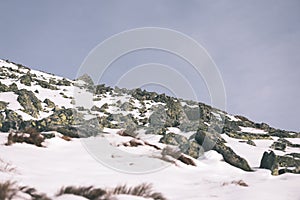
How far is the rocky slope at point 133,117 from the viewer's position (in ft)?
72.0

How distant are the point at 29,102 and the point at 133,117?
1003 centimetres

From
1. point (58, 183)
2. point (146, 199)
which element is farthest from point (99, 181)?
point (146, 199)

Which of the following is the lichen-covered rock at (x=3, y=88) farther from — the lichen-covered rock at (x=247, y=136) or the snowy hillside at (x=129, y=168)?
the lichen-covered rock at (x=247, y=136)

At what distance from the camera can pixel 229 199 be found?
730 cm

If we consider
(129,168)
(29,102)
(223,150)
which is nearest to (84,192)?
(129,168)

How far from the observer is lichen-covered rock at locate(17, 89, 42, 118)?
32175 mm

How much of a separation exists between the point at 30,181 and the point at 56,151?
169 inches

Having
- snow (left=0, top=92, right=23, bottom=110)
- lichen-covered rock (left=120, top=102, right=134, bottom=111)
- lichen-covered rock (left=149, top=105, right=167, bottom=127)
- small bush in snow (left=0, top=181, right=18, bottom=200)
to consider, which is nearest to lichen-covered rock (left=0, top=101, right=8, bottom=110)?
snow (left=0, top=92, right=23, bottom=110)

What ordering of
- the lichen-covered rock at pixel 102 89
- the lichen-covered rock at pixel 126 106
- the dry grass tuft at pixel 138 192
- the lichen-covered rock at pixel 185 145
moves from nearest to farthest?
the dry grass tuft at pixel 138 192 → the lichen-covered rock at pixel 185 145 → the lichen-covered rock at pixel 126 106 → the lichen-covered rock at pixel 102 89

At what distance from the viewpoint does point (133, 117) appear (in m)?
36.3

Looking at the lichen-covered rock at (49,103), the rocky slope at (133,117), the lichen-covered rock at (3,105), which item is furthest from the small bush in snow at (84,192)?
the lichen-covered rock at (49,103)

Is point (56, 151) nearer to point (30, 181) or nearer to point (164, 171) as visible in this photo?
point (164, 171)

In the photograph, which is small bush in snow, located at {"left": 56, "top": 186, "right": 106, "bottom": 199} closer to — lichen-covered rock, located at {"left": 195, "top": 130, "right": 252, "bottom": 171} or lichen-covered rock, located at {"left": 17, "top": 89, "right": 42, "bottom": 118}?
lichen-covered rock, located at {"left": 195, "top": 130, "right": 252, "bottom": 171}

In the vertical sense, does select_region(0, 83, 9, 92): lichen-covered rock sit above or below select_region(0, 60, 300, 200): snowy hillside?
above
